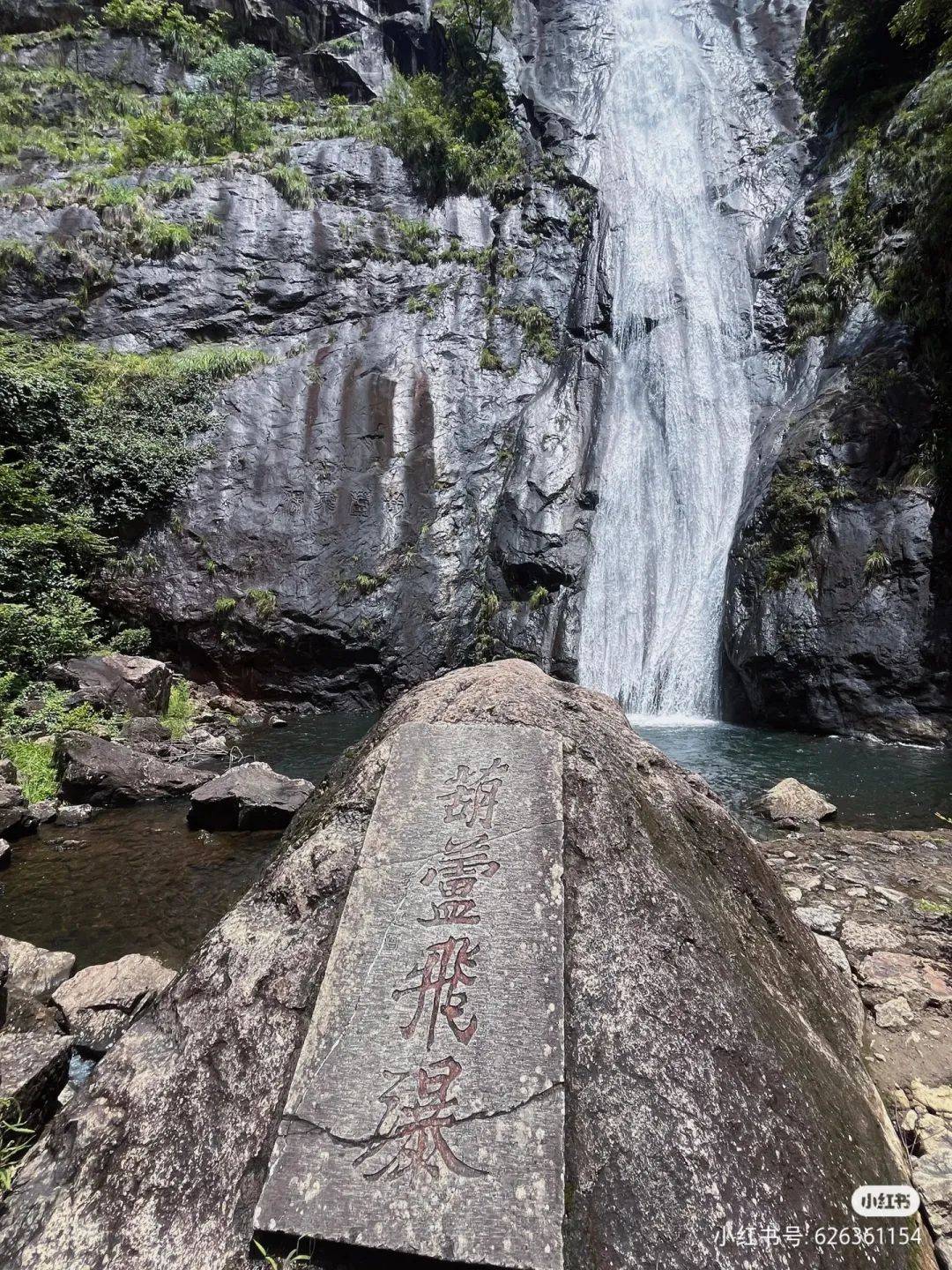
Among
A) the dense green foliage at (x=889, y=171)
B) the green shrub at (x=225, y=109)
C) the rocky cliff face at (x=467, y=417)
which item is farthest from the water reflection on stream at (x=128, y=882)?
the green shrub at (x=225, y=109)

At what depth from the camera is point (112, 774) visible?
6863 millimetres

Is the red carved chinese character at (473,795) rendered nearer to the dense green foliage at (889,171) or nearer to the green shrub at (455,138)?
the dense green foliage at (889,171)

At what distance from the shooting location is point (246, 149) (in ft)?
60.1

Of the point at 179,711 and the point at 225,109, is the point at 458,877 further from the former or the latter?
the point at 225,109

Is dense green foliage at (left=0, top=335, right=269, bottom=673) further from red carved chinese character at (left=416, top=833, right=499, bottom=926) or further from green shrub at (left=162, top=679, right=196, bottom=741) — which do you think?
red carved chinese character at (left=416, top=833, right=499, bottom=926)

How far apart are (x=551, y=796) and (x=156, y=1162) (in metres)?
1.42

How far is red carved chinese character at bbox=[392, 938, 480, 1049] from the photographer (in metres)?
1.69

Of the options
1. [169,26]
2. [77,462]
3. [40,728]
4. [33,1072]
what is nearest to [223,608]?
[77,462]

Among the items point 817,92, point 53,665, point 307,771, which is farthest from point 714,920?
point 817,92

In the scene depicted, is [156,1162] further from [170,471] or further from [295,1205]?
[170,471]

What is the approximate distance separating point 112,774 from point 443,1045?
6.40 m

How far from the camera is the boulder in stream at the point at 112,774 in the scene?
6.72 meters

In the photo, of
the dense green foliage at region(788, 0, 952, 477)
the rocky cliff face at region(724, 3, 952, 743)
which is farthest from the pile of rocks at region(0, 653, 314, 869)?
the dense green foliage at region(788, 0, 952, 477)

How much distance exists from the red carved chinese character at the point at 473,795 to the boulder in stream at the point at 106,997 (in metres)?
2.00
